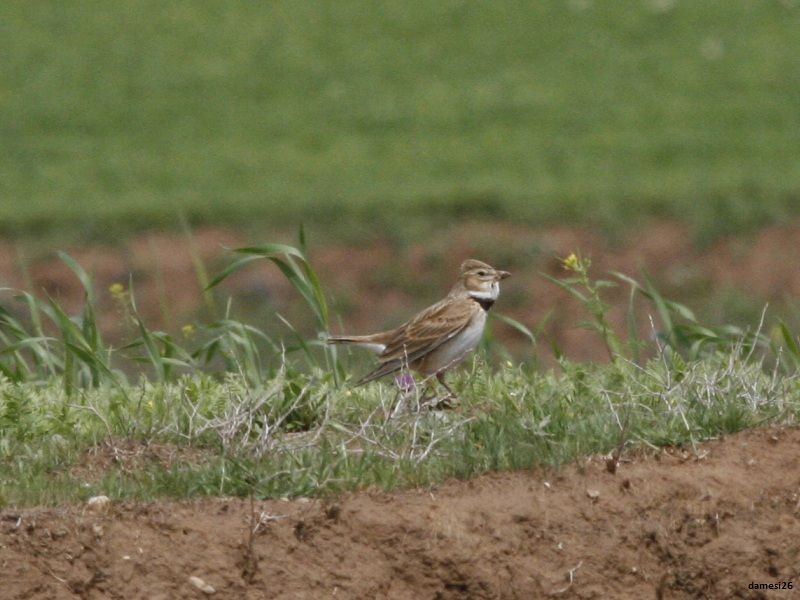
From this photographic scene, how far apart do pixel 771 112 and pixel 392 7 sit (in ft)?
21.0

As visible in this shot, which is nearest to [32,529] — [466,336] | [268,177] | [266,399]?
[266,399]

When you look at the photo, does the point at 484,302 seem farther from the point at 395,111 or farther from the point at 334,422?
the point at 395,111

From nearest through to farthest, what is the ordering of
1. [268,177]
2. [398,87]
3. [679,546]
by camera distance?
[679,546] → [268,177] → [398,87]

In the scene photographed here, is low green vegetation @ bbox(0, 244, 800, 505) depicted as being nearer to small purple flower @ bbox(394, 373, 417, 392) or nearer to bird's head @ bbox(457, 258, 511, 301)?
small purple flower @ bbox(394, 373, 417, 392)

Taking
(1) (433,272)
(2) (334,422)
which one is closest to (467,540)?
(2) (334,422)

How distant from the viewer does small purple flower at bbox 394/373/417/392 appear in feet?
22.1

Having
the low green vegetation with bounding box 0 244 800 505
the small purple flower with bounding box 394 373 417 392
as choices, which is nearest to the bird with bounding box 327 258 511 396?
the small purple flower with bounding box 394 373 417 392

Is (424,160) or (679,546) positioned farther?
(424,160)

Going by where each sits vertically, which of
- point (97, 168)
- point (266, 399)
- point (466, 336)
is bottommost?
point (97, 168)

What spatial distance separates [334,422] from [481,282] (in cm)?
215

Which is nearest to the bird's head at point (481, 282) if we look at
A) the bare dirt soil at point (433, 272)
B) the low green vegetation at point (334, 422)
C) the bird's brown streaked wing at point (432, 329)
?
the bird's brown streaked wing at point (432, 329)

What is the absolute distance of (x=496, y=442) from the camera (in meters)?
6.02

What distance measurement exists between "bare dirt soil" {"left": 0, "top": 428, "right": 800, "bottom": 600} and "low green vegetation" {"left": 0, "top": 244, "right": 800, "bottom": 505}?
12cm

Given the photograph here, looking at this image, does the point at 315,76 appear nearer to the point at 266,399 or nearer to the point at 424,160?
the point at 424,160
